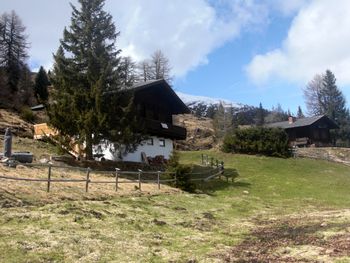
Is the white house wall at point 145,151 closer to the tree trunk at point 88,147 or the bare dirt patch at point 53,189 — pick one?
the tree trunk at point 88,147

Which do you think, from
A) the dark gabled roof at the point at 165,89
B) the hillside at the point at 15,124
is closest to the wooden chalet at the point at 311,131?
the dark gabled roof at the point at 165,89

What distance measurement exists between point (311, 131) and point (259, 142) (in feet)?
98.9

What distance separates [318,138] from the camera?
80250 millimetres

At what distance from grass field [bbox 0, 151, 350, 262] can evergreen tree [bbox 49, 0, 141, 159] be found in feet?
26.6

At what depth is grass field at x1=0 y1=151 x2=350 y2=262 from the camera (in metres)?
11.7

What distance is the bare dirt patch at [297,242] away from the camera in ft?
38.4

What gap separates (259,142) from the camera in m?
53.1

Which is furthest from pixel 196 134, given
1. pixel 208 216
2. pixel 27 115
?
pixel 208 216

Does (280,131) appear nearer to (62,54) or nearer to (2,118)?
(62,54)

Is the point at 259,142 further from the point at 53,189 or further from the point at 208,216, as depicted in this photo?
the point at 53,189

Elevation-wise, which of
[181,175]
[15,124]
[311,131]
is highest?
[311,131]

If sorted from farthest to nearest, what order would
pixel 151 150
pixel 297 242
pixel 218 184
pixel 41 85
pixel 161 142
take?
1. pixel 41 85
2. pixel 161 142
3. pixel 151 150
4. pixel 218 184
5. pixel 297 242

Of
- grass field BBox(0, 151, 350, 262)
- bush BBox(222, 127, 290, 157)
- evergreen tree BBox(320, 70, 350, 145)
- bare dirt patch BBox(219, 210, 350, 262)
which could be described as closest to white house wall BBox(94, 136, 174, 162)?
grass field BBox(0, 151, 350, 262)

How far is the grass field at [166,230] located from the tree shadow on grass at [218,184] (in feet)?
13.1
